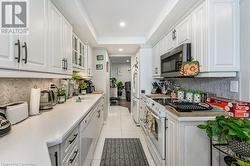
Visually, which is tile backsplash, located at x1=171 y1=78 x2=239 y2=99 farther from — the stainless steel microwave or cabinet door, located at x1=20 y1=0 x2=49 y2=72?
cabinet door, located at x1=20 y1=0 x2=49 y2=72

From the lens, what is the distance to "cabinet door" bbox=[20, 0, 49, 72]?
4.66 ft

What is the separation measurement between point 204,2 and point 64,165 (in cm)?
219

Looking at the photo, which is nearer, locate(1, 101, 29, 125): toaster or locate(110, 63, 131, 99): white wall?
locate(1, 101, 29, 125): toaster

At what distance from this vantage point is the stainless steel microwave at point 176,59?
2445 mm

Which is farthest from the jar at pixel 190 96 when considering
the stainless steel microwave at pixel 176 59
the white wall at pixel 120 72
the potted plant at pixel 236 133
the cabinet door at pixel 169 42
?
the white wall at pixel 120 72

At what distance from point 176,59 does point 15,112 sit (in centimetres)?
222

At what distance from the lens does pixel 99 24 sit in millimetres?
3787

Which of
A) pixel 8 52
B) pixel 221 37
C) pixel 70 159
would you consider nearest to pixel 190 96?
pixel 221 37

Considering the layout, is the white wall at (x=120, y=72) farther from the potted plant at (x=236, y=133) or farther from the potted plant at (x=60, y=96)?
the potted plant at (x=236, y=133)

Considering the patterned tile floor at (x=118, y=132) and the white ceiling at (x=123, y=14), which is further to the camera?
the patterned tile floor at (x=118, y=132)

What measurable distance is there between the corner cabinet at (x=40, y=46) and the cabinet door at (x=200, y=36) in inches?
68.2

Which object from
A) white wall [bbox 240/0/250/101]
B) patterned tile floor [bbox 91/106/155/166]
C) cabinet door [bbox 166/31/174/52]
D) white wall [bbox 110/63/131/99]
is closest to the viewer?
white wall [bbox 240/0/250/101]

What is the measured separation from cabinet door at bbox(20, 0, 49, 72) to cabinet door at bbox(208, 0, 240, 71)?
5.78 ft

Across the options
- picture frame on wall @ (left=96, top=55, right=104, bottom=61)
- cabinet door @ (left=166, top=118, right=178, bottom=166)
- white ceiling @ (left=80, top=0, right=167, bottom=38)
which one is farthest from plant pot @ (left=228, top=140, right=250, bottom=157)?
picture frame on wall @ (left=96, top=55, right=104, bottom=61)
